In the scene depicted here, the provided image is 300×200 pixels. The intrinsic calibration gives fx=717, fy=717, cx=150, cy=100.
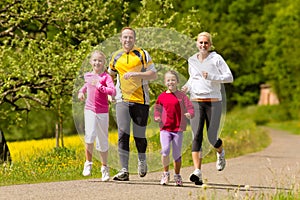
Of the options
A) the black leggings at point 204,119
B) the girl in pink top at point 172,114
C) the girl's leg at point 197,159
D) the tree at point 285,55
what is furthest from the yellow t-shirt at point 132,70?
the tree at point 285,55

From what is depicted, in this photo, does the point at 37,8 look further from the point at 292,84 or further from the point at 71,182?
the point at 292,84

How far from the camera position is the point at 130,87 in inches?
417

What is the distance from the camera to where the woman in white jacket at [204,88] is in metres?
10.4

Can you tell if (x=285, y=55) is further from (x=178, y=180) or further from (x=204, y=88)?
(x=178, y=180)

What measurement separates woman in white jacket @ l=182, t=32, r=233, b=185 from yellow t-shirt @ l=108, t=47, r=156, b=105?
0.62m

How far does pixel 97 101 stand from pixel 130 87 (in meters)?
0.64

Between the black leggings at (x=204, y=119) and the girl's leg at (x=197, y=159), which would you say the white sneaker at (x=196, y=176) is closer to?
the girl's leg at (x=197, y=159)

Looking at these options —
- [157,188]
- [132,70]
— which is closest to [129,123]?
[132,70]

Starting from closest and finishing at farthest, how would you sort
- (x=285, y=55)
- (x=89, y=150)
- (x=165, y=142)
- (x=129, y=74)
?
(x=129, y=74) < (x=165, y=142) < (x=89, y=150) < (x=285, y=55)

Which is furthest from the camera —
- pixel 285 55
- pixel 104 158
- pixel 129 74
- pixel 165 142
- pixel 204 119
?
pixel 285 55

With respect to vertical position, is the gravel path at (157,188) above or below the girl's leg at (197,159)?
below

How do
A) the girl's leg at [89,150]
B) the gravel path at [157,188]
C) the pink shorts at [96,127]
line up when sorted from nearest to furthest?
the gravel path at [157,188] < the pink shorts at [96,127] < the girl's leg at [89,150]

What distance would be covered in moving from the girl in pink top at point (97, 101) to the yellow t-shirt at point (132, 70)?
0.20m

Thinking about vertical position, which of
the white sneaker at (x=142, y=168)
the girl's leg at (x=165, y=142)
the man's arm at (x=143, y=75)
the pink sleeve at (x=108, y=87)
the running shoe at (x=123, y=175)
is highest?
the man's arm at (x=143, y=75)
